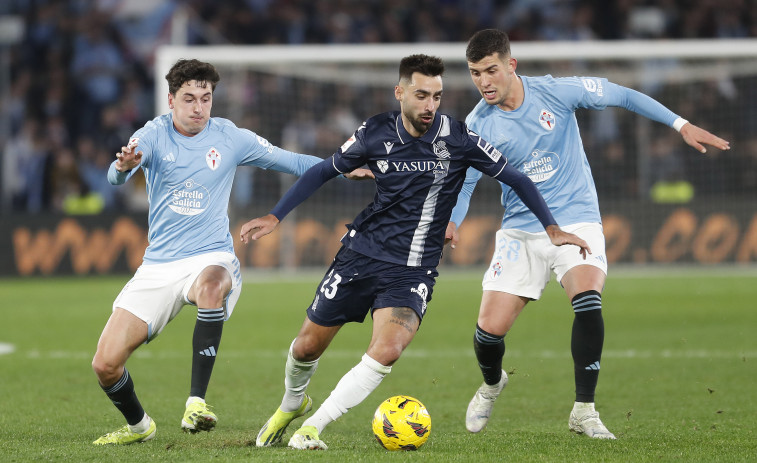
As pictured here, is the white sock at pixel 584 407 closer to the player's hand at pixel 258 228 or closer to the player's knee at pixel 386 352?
the player's knee at pixel 386 352

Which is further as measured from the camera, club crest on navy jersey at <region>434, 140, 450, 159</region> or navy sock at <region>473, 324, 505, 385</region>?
navy sock at <region>473, 324, 505, 385</region>

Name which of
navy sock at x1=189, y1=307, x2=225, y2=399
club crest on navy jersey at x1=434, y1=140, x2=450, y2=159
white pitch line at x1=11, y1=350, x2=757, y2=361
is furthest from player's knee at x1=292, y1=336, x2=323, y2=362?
white pitch line at x1=11, y1=350, x2=757, y2=361

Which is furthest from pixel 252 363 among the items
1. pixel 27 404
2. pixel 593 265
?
pixel 593 265

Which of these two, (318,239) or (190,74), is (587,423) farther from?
(318,239)

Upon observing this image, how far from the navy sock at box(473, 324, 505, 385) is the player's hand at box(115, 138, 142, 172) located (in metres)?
2.48

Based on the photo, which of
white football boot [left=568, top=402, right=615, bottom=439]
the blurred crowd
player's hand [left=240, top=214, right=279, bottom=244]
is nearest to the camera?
player's hand [left=240, top=214, right=279, bottom=244]

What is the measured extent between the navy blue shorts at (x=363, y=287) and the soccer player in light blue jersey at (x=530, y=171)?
29.3 inches

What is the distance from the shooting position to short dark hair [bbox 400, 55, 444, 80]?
5926 millimetres

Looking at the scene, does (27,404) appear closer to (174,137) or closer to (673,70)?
(174,137)

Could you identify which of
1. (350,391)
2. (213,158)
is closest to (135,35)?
(213,158)

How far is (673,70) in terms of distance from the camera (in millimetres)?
19578

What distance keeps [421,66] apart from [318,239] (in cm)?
1340

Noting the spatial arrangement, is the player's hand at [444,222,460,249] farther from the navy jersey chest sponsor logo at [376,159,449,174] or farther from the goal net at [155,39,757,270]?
the goal net at [155,39,757,270]

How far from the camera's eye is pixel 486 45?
22.2 feet
